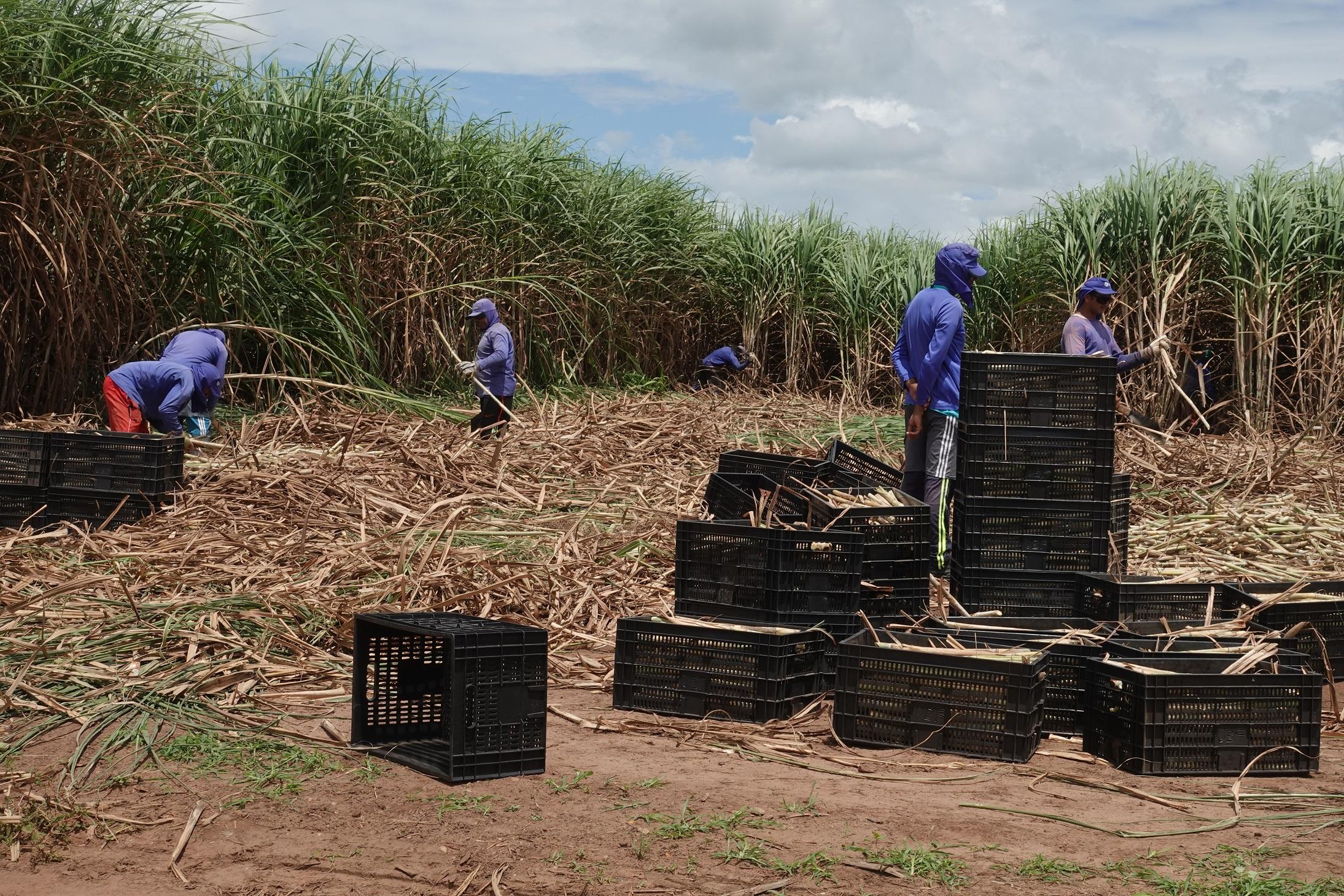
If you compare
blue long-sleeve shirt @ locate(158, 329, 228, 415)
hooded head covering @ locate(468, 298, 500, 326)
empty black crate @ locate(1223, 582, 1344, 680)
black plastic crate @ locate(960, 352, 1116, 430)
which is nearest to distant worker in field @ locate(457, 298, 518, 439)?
hooded head covering @ locate(468, 298, 500, 326)

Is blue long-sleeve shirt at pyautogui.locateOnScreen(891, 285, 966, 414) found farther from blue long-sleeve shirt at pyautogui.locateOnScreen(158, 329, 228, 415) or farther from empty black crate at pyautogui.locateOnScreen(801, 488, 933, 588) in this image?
blue long-sleeve shirt at pyautogui.locateOnScreen(158, 329, 228, 415)

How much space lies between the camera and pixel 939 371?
668cm

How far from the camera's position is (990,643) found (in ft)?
16.0

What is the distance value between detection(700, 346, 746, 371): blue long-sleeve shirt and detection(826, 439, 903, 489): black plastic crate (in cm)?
1071

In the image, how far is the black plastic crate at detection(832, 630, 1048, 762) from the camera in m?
4.30

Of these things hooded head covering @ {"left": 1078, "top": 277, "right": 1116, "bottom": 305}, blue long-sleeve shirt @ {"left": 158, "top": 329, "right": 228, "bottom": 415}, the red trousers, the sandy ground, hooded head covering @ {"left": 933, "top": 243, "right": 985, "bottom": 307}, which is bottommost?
the sandy ground

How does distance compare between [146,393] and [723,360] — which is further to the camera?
[723,360]

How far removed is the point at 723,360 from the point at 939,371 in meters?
11.5

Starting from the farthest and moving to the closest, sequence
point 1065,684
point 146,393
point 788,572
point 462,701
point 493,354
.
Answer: point 493,354 → point 146,393 → point 788,572 → point 1065,684 → point 462,701

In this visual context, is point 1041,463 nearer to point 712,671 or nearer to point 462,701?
point 712,671

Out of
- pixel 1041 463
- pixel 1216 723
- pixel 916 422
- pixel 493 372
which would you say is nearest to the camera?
pixel 1216 723

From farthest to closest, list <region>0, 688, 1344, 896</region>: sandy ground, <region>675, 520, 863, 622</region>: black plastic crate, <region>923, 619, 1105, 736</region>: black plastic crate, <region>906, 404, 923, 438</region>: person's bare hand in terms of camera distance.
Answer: <region>906, 404, 923, 438</region>: person's bare hand, <region>675, 520, 863, 622</region>: black plastic crate, <region>923, 619, 1105, 736</region>: black plastic crate, <region>0, 688, 1344, 896</region>: sandy ground


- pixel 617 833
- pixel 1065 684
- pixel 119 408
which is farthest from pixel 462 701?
pixel 119 408

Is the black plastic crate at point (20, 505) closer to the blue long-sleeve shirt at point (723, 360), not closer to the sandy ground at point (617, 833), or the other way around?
the sandy ground at point (617, 833)
